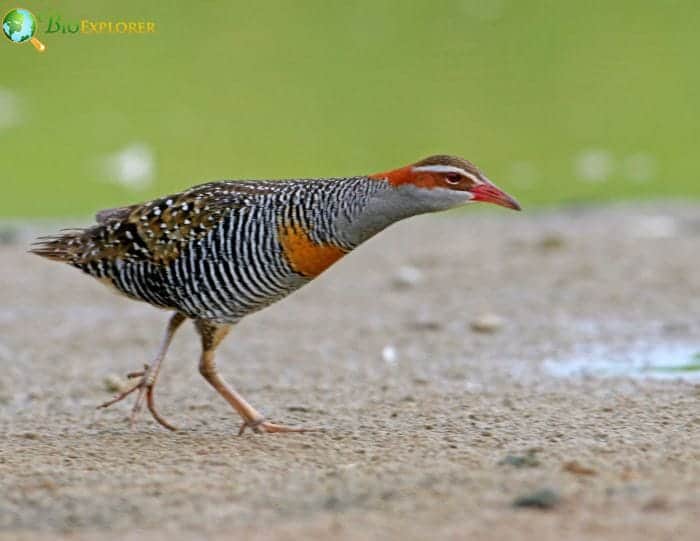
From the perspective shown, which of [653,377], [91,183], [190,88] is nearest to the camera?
[653,377]

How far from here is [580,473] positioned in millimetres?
5387

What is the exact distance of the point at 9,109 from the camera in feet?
52.9

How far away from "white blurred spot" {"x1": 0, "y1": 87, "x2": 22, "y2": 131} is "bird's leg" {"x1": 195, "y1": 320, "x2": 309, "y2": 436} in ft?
30.8

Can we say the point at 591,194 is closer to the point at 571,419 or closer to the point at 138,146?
the point at 138,146

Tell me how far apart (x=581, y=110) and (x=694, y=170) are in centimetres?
Result: 144

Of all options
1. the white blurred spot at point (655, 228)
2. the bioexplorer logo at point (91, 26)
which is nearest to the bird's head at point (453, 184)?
the white blurred spot at point (655, 228)

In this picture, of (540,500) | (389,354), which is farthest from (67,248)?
(540,500)

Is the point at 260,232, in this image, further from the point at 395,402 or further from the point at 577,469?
the point at 577,469

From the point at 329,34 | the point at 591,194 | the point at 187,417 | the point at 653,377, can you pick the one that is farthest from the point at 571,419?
the point at 329,34

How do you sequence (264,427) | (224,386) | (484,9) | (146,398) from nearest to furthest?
(264,427)
(224,386)
(146,398)
(484,9)

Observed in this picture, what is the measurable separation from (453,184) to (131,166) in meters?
9.04

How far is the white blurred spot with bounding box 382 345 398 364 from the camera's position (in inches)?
363

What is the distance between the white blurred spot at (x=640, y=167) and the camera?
15.4 m

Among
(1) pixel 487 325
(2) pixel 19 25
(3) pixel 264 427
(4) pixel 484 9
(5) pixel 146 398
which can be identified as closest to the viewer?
(3) pixel 264 427
